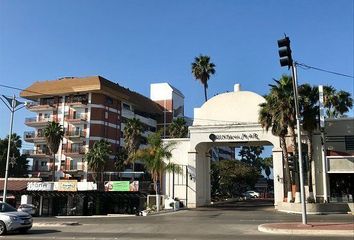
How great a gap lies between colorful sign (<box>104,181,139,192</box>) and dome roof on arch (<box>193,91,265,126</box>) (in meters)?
9.22

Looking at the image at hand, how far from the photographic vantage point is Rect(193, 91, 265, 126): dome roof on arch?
4256 centimetres

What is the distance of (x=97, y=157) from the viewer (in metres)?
68.4

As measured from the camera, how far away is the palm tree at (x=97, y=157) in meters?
68.4

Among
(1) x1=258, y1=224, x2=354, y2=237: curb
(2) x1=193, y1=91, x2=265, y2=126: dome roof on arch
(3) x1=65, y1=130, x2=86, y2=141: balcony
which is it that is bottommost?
(1) x1=258, y1=224, x2=354, y2=237: curb

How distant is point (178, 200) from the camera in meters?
43.1

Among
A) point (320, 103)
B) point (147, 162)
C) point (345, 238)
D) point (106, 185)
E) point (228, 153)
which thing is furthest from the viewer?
point (228, 153)

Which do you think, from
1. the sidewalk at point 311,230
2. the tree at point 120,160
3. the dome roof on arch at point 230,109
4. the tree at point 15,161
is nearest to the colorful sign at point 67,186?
the dome roof on arch at point 230,109

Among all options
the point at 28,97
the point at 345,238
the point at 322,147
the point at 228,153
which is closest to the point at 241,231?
the point at 345,238

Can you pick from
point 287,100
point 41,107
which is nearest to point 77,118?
point 41,107

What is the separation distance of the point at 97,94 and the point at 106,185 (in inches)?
1316

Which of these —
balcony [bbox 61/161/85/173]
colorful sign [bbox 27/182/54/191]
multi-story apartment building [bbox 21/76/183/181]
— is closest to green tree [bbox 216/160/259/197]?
multi-story apartment building [bbox 21/76/183/181]

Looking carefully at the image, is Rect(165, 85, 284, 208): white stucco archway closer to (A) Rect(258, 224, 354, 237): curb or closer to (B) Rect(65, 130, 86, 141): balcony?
(A) Rect(258, 224, 354, 237): curb

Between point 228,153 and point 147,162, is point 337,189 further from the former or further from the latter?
point 228,153

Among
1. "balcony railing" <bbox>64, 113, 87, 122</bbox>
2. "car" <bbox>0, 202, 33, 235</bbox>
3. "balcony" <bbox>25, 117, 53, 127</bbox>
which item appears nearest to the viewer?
"car" <bbox>0, 202, 33, 235</bbox>
